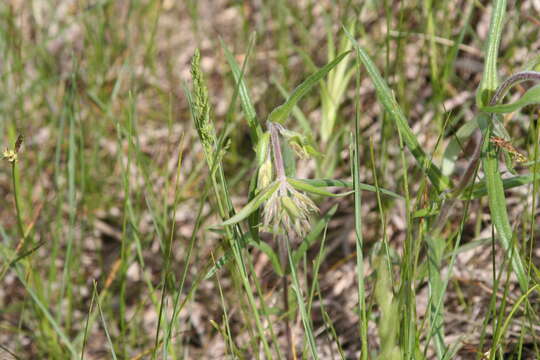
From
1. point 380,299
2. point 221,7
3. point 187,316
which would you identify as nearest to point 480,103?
point 380,299

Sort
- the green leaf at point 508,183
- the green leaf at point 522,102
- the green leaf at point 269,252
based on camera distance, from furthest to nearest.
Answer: the green leaf at point 269,252, the green leaf at point 508,183, the green leaf at point 522,102

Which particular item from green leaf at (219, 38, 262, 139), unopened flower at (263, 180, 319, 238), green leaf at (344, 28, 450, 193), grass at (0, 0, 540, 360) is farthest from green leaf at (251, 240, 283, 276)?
green leaf at (344, 28, 450, 193)

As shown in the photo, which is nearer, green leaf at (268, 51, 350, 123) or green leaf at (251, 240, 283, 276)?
green leaf at (268, 51, 350, 123)

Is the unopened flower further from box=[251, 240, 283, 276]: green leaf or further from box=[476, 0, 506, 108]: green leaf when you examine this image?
box=[476, 0, 506, 108]: green leaf

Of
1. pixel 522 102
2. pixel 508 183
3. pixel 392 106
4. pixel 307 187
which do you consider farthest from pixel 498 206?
pixel 307 187

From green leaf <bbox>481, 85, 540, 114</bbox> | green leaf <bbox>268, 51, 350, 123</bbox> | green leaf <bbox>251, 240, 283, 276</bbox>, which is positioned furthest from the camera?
green leaf <bbox>251, 240, 283, 276</bbox>

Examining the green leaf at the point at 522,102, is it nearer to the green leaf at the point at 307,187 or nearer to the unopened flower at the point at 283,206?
the green leaf at the point at 307,187

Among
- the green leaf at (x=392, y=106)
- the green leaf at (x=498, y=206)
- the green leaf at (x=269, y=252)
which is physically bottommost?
the green leaf at (x=269, y=252)

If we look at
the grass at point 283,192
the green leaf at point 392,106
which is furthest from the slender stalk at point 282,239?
the green leaf at point 392,106
